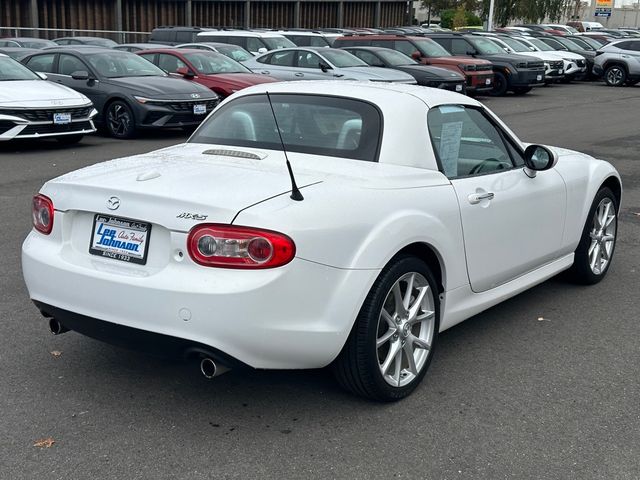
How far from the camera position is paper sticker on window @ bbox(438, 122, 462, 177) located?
4.78 meters

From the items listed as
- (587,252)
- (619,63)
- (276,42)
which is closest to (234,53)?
(276,42)

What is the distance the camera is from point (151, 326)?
3744 mm

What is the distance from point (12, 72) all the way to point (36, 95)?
1.06 m

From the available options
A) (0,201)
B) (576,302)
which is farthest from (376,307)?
(0,201)

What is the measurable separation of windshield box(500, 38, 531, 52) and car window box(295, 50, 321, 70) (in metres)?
11.0

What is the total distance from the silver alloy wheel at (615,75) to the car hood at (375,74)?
13420 millimetres

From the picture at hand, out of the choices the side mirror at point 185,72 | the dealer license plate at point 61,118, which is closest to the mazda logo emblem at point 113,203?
the dealer license plate at point 61,118

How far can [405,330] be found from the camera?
14.0 feet

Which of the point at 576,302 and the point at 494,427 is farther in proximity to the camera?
the point at 576,302

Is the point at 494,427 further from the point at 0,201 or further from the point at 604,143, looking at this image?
the point at 604,143

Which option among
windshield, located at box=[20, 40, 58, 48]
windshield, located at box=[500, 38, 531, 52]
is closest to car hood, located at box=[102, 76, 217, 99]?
windshield, located at box=[20, 40, 58, 48]

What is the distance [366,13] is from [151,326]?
5330cm

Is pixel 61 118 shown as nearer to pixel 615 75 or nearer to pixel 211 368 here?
pixel 211 368

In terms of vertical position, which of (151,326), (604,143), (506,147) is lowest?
(604,143)
